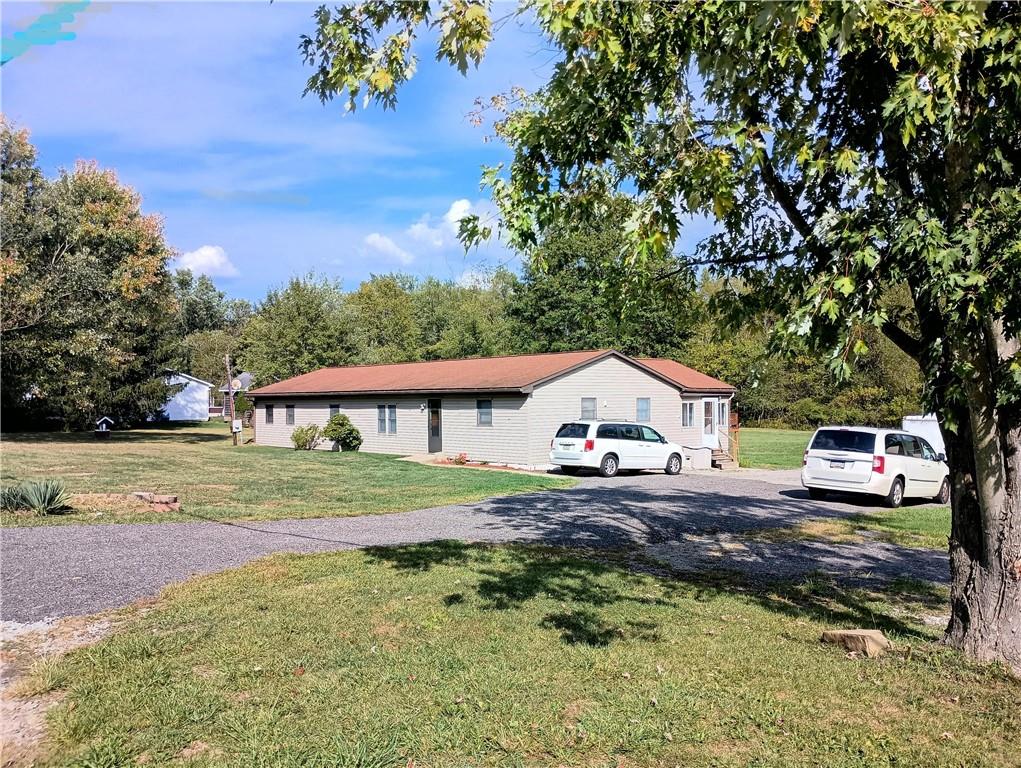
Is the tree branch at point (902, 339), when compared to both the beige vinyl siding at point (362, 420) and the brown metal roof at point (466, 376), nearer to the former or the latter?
the brown metal roof at point (466, 376)

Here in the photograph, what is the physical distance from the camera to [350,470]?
21344 mm

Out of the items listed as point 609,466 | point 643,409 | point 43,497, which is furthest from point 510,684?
point 643,409

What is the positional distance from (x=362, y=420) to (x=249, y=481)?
12731 mm

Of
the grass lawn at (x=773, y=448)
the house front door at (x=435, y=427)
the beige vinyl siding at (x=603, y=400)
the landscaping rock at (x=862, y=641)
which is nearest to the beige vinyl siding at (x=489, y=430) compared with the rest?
the beige vinyl siding at (x=603, y=400)

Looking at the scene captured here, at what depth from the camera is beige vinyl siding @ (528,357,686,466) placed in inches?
958

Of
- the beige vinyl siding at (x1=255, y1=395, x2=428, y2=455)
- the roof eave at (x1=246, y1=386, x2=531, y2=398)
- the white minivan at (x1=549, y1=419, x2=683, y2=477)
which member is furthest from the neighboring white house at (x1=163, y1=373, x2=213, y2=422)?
the white minivan at (x1=549, y1=419, x2=683, y2=477)

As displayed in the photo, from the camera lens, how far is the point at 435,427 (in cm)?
2814

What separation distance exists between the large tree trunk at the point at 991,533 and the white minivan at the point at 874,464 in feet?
36.6

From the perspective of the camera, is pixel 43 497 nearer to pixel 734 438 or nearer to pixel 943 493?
pixel 943 493

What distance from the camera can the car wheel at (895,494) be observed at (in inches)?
629

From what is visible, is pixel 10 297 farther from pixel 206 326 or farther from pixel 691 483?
pixel 206 326

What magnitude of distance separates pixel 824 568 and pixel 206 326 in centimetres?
7713

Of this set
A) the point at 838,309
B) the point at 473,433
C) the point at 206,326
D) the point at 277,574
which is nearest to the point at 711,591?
the point at 838,309

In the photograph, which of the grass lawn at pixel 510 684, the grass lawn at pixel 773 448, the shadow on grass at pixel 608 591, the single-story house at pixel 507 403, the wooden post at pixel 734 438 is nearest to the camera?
the grass lawn at pixel 510 684
